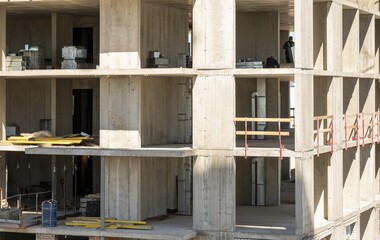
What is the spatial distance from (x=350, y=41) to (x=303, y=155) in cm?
852

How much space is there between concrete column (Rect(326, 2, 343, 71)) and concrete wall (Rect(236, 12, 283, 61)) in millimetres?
4389

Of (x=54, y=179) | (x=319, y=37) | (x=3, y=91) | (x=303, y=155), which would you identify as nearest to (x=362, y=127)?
(x=319, y=37)

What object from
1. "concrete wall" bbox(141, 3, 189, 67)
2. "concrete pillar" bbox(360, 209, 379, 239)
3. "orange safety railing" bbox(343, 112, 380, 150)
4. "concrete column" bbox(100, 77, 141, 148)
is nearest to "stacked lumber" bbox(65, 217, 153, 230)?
"concrete column" bbox(100, 77, 141, 148)

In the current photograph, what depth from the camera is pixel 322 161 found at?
120 ft

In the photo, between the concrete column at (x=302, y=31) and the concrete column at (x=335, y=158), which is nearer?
the concrete column at (x=302, y=31)

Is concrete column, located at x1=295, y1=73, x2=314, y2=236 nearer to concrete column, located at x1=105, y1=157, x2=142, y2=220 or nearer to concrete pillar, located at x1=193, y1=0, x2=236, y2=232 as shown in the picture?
concrete pillar, located at x1=193, y1=0, x2=236, y2=232

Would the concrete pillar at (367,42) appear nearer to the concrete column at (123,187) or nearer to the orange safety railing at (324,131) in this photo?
the orange safety railing at (324,131)

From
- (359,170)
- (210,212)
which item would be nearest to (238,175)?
(359,170)

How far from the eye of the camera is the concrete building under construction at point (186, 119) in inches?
1288

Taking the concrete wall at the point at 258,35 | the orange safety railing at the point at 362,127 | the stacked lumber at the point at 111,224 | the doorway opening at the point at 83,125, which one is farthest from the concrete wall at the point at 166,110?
the orange safety railing at the point at 362,127

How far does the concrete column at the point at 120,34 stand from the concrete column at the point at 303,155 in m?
5.78

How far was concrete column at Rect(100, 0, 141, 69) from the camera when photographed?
33.6 meters

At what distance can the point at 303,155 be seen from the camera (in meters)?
32.4

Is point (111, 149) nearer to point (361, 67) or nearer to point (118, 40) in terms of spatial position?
point (118, 40)
